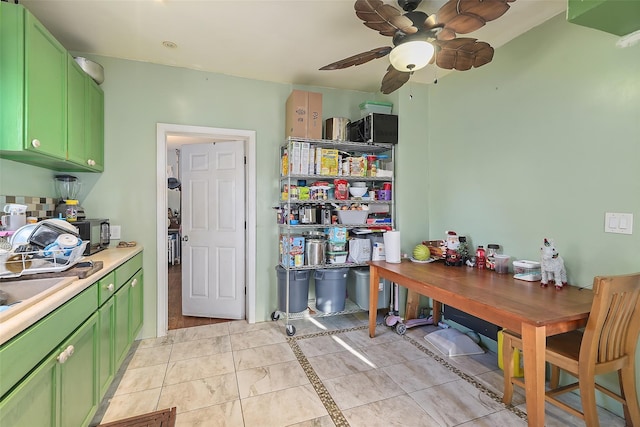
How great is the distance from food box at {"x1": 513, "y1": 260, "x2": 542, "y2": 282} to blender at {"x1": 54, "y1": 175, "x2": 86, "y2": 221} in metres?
3.42

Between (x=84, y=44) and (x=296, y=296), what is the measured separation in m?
2.87

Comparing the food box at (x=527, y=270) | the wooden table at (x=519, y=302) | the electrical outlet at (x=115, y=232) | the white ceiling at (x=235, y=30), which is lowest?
the wooden table at (x=519, y=302)

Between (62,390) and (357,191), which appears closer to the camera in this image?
(62,390)

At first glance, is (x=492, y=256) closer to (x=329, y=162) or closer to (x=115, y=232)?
(x=329, y=162)

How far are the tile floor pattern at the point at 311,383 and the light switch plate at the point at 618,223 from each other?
3.64 ft

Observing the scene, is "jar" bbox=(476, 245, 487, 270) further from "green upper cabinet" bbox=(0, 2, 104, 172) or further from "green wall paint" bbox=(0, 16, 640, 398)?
"green upper cabinet" bbox=(0, 2, 104, 172)

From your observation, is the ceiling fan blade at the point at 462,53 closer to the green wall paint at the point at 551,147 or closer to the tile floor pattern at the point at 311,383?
the green wall paint at the point at 551,147

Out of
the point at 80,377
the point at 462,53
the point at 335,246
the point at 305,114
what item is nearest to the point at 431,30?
the point at 462,53

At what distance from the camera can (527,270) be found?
7.26 feet

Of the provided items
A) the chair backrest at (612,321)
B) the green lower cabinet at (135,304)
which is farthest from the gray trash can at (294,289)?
the chair backrest at (612,321)

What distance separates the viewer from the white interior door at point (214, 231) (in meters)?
3.30

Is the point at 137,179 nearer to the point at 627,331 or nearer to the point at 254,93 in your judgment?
the point at 254,93

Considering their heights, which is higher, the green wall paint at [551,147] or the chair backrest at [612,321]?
the green wall paint at [551,147]

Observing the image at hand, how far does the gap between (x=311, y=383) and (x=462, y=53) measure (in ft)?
7.98
